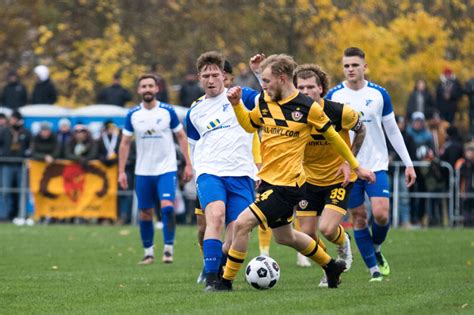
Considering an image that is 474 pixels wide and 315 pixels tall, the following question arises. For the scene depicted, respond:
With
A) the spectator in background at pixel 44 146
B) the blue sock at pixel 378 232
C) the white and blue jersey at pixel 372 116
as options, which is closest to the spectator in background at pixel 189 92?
the spectator in background at pixel 44 146

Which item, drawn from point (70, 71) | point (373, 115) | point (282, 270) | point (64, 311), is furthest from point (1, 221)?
point (64, 311)

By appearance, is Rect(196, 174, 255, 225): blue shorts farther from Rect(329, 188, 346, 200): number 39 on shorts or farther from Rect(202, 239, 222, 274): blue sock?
Rect(329, 188, 346, 200): number 39 on shorts

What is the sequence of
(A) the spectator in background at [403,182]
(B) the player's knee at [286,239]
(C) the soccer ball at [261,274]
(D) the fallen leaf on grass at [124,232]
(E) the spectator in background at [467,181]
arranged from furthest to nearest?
1. (A) the spectator in background at [403,182]
2. (E) the spectator in background at [467,181]
3. (D) the fallen leaf on grass at [124,232]
4. (C) the soccer ball at [261,274]
5. (B) the player's knee at [286,239]

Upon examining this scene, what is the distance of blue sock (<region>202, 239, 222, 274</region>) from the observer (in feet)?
38.8

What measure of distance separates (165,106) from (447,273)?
15.3ft

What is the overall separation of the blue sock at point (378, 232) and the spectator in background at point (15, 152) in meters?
13.8

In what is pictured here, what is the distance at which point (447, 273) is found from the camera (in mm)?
14312

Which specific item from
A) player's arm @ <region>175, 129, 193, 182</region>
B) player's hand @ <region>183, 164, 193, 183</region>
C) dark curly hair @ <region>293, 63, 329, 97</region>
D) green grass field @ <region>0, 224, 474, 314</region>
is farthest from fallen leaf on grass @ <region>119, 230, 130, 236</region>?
dark curly hair @ <region>293, 63, 329, 97</region>

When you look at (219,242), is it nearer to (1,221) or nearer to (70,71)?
(1,221)

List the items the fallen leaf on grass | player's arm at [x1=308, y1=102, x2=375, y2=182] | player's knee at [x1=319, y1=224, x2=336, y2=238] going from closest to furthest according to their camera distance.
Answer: player's arm at [x1=308, y1=102, x2=375, y2=182] → player's knee at [x1=319, y1=224, x2=336, y2=238] → the fallen leaf on grass

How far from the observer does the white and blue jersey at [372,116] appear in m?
13.6

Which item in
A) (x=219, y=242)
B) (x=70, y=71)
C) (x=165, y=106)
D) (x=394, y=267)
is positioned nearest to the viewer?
(x=219, y=242)

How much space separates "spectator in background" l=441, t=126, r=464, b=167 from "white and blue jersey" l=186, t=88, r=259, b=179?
42.8 feet

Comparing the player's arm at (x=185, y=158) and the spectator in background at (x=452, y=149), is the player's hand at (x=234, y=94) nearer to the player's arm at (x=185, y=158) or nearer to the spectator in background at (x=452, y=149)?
the player's arm at (x=185, y=158)
